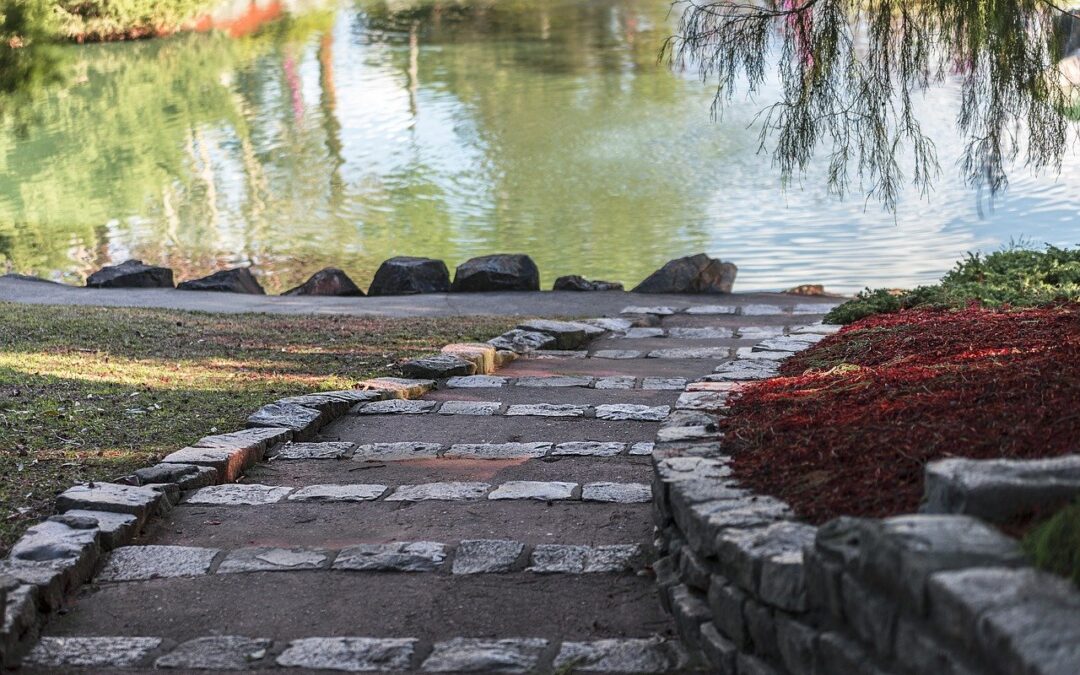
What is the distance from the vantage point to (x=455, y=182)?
18.1 meters

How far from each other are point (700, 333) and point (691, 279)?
7.69 ft

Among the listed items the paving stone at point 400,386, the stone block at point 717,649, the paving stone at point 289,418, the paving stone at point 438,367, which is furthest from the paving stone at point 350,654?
the paving stone at point 438,367

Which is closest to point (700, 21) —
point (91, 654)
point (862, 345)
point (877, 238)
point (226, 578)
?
point (862, 345)

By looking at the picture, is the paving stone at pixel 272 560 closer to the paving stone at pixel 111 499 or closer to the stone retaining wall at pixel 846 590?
the paving stone at pixel 111 499

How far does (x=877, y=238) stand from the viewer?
14727 mm

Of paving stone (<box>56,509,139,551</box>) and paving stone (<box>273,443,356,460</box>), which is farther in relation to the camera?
paving stone (<box>273,443,356,460</box>)

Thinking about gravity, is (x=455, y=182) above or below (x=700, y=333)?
above

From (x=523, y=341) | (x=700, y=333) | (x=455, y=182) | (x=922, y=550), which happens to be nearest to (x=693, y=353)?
(x=700, y=333)

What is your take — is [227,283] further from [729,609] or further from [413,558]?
[729,609]

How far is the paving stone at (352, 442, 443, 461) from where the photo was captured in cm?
615

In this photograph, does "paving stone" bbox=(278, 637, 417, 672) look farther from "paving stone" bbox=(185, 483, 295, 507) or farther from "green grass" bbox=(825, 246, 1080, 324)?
"green grass" bbox=(825, 246, 1080, 324)

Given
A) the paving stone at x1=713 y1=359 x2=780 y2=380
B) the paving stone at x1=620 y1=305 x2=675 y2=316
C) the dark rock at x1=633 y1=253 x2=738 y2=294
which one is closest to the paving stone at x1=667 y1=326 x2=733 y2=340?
the paving stone at x1=620 y1=305 x2=675 y2=316

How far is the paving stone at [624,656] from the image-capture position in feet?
12.5

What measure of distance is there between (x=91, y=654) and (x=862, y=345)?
389cm
